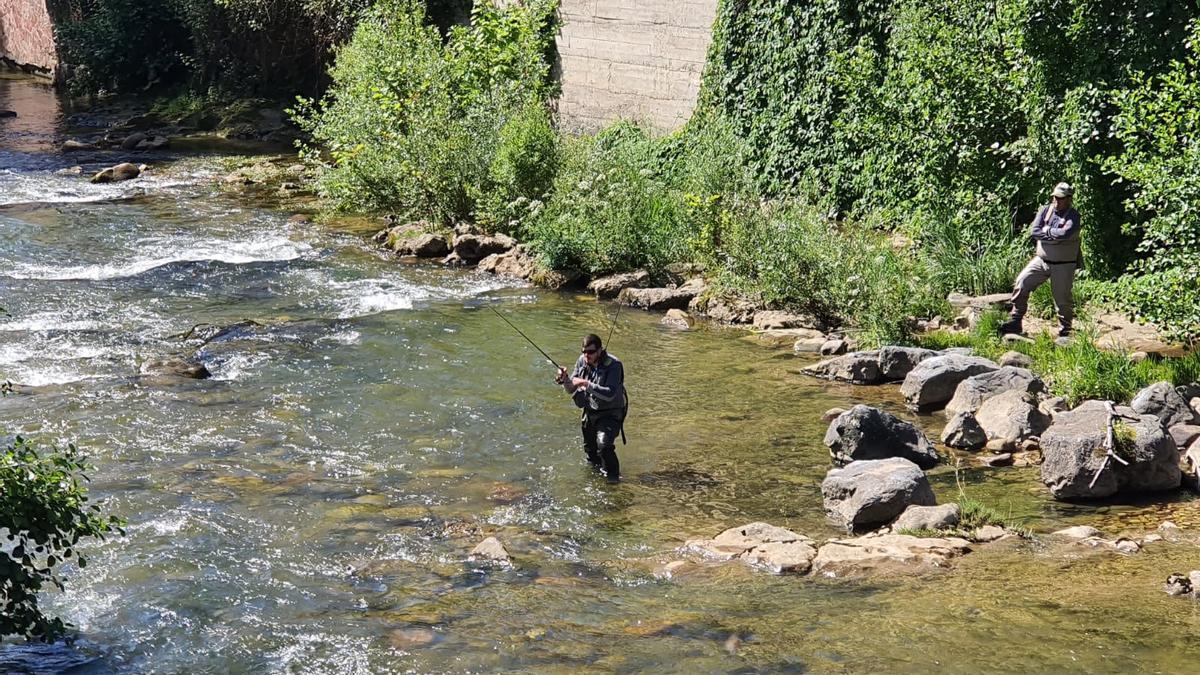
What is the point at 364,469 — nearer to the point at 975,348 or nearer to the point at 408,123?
the point at 975,348

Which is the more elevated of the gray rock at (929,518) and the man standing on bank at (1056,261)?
the man standing on bank at (1056,261)

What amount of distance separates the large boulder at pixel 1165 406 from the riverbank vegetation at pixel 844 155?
0.74 meters

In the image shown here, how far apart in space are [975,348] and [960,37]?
445 cm

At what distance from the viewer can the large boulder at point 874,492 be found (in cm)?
939

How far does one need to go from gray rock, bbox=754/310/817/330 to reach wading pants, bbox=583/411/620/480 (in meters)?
4.96

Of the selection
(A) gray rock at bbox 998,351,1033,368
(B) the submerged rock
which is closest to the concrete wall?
(B) the submerged rock

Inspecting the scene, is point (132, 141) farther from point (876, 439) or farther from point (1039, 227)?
point (876, 439)

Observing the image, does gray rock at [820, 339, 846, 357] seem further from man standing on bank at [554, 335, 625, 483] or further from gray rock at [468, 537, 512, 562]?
gray rock at [468, 537, 512, 562]

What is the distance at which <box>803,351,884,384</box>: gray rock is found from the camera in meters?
13.2

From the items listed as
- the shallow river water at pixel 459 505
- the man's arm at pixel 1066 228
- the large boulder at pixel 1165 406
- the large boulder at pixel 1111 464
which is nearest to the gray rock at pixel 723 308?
the shallow river water at pixel 459 505

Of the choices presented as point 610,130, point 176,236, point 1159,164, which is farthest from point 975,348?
point 176,236

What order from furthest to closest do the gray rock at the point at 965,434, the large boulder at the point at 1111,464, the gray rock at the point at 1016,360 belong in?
the gray rock at the point at 1016,360 → the gray rock at the point at 965,434 → the large boulder at the point at 1111,464

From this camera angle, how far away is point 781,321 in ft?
50.2

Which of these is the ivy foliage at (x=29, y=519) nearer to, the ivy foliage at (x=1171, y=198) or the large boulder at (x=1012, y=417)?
the large boulder at (x=1012, y=417)
